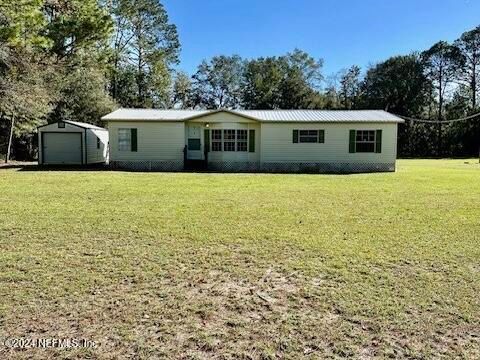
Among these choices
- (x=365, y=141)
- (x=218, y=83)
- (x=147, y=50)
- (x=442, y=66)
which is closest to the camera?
(x=365, y=141)

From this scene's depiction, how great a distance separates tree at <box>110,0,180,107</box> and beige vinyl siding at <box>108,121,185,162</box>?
749 inches

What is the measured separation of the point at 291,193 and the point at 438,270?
6402mm

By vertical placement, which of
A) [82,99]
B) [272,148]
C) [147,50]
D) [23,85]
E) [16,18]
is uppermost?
[147,50]

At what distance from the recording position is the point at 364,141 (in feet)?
63.2

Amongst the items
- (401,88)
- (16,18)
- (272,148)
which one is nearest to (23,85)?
(16,18)

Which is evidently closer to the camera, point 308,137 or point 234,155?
point 308,137

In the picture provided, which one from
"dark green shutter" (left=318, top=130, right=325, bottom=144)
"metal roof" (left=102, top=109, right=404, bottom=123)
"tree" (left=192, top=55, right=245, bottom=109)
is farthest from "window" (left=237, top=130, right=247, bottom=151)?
"tree" (left=192, top=55, right=245, bottom=109)

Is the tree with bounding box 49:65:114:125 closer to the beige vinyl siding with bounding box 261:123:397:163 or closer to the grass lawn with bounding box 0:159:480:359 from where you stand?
the beige vinyl siding with bounding box 261:123:397:163

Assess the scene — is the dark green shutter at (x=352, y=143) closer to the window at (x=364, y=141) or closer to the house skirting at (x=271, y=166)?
the window at (x=364, y=141)

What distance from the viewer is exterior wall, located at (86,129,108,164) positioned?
855 inches

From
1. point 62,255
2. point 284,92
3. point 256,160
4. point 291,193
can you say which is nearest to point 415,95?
point 284,92

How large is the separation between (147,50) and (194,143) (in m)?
22.3

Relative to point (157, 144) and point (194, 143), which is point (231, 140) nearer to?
point (194, 143)

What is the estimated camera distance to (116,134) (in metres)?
19.4
